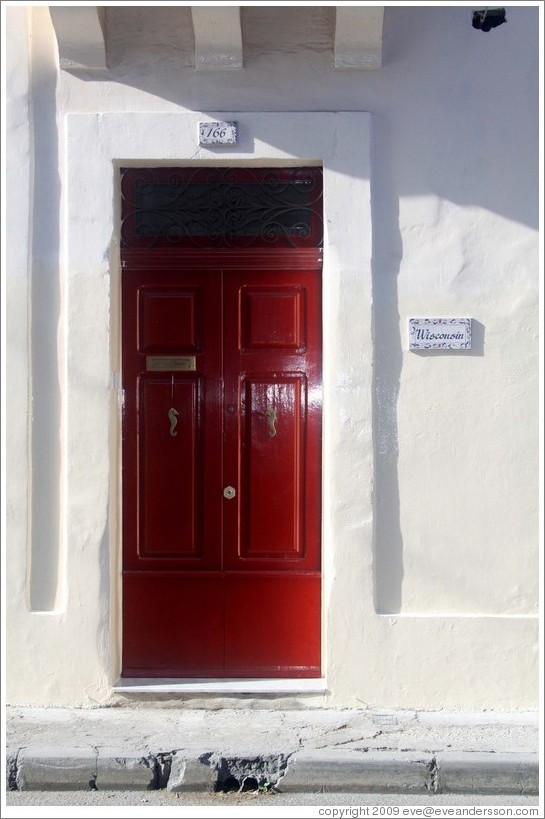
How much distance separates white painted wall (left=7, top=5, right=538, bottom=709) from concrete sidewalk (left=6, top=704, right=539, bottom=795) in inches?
20.6

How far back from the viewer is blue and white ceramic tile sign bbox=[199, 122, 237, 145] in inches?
205

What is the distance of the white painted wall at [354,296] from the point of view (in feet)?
17.0

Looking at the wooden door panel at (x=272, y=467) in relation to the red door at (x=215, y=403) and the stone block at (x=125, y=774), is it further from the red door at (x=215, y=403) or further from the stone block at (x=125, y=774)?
the stone block at (x=125, y=774)

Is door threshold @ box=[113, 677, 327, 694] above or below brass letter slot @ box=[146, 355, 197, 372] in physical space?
below

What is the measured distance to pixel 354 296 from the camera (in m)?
5.16

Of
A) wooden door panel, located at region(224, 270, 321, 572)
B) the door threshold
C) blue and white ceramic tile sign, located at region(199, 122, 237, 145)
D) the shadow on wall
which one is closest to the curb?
the door threshold

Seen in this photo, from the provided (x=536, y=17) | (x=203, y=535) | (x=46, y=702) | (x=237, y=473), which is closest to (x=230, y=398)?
(x=237, y=473)

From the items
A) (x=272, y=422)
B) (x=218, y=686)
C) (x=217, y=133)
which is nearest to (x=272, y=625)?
(x=218, y=686)

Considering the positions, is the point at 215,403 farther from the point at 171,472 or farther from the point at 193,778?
the point at 193,778

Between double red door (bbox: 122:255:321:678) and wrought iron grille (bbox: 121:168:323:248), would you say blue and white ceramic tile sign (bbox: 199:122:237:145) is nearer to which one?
wrought iron grille (bbox: 121:168:323:248)

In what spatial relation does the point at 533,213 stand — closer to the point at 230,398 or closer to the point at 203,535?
the point at 230,398

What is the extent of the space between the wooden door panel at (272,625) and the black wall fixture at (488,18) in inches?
129

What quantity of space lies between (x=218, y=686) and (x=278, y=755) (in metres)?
0.79

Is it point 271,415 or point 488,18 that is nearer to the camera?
point 488,18
